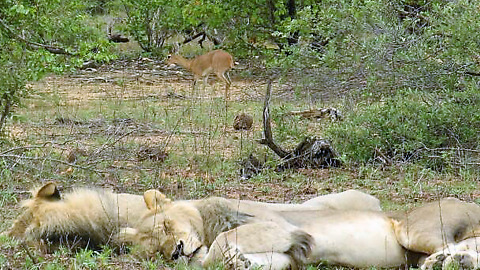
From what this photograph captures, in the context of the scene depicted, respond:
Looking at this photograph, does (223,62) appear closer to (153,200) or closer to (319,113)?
(319,113)

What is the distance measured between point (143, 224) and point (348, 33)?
A: 5.38 metres

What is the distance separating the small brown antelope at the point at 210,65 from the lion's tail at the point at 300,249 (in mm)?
13653

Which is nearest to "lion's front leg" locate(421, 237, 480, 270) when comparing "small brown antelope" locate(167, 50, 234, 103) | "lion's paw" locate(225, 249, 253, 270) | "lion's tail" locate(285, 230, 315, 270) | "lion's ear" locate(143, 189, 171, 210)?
"lion's tail" locate(285, 230, 315, 270)

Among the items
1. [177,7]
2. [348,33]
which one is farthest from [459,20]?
[177,7]

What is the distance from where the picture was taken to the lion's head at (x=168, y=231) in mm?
3930

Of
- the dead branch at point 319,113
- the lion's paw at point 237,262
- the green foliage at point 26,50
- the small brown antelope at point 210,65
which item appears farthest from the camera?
the small brown antelope at point 210,65

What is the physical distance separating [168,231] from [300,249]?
62 cm

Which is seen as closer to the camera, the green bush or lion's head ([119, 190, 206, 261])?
lion's head ([119, 190, 206, 261])

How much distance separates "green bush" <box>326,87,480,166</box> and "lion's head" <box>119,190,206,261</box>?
169 inches

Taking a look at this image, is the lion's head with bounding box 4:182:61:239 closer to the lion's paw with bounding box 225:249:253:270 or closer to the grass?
the grass

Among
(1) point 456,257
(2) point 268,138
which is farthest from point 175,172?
(1) point 456,257

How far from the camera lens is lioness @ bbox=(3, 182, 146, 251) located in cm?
407

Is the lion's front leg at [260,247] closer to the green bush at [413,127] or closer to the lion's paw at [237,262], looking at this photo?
the lion's paw at [237,262]

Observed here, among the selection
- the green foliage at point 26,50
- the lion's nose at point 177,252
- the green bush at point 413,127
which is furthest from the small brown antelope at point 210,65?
the lion's nose at point 177,252
